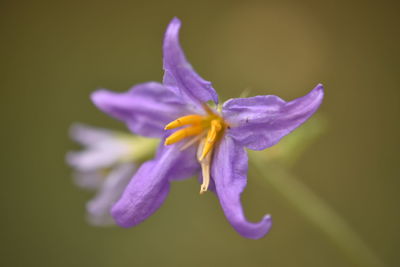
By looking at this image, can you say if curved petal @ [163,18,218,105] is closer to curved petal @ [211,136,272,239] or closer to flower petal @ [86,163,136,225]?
curved petal @ [211,136,272,239]

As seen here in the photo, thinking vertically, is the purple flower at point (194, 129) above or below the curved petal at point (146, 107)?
below

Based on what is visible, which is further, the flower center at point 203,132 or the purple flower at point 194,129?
the flower center at point 203,132

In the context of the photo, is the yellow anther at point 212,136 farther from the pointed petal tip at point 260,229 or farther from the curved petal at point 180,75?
the pointed petal tip at point 260,229

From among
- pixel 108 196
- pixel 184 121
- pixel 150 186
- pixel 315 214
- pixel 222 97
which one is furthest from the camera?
pixel 222 97

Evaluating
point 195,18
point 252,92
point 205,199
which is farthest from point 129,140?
point 195,18

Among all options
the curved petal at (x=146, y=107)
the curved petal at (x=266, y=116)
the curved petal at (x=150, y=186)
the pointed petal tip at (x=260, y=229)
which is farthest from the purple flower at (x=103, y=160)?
the pointed petal tip at (x=260, y=229)

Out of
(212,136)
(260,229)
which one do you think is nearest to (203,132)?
(212,136)

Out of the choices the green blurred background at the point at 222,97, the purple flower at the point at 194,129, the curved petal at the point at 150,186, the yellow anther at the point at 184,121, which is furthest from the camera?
the green blurred background at the point at 222,97

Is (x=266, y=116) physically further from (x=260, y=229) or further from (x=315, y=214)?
(x=315, y=214)

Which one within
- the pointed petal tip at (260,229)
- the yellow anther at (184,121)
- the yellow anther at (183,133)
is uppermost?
the yellow anther at (184,121)
